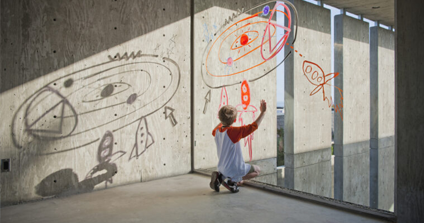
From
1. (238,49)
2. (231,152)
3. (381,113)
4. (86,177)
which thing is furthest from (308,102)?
(86,177)

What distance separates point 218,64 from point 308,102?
4.78ft

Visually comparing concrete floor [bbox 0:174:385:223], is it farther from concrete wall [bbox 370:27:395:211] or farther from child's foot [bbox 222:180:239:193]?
concrete wall [bbox 370:27:395:211]

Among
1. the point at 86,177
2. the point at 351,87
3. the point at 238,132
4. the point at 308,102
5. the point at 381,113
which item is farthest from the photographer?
the point at 381,113

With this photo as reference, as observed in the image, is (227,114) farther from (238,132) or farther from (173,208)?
(173,208)

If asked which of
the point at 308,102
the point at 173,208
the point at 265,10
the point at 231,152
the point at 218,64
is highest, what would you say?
the point at 265,10

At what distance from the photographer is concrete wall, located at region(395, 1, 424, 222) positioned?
245cm

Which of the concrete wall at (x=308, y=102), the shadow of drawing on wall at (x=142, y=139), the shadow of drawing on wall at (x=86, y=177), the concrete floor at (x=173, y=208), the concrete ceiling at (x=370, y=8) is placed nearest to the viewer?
the concrete floor at (x=173, y=208)

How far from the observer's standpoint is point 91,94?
380cm

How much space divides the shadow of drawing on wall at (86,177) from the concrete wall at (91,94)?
0.01 meters

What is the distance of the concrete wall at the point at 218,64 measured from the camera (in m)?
4.79

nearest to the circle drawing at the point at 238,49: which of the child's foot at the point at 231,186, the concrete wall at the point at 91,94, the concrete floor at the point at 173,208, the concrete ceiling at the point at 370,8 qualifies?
the concrete wall at the point at 91,94

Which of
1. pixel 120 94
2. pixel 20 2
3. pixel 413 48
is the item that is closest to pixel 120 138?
pixel 120 94

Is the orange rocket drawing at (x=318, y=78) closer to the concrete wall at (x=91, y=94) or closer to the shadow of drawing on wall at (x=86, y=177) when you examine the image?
the concrete wall at (x=91, y=94)

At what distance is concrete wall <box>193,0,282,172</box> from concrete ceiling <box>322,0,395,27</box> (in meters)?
1.31
